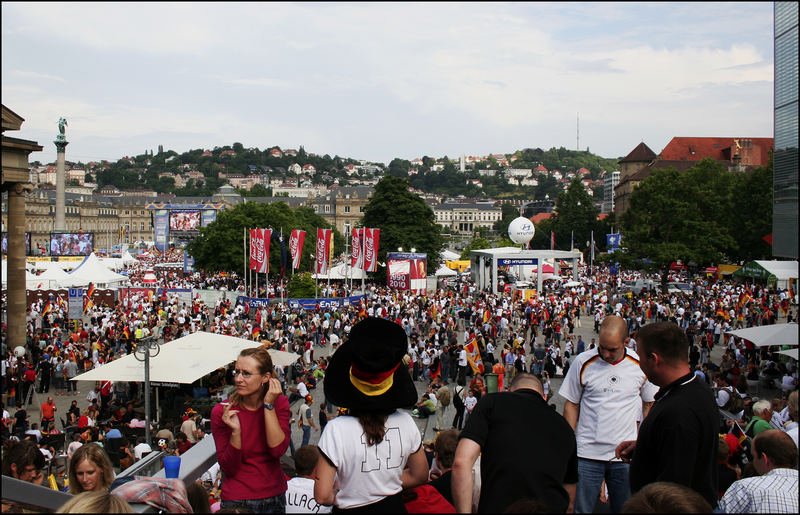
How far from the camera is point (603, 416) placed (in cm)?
420

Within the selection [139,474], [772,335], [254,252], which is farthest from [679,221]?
[139,474]

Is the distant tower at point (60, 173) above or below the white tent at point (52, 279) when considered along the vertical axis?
above

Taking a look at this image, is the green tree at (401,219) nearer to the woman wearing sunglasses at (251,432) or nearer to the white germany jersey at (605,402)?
the white germany jersey at (605,402)

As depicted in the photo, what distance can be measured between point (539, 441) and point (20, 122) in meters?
22.9

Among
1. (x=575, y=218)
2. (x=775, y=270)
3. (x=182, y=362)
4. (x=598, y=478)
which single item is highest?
(x=575, y=218)

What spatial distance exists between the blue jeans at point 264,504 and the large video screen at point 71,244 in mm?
54867

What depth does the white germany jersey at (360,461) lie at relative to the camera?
3.05m

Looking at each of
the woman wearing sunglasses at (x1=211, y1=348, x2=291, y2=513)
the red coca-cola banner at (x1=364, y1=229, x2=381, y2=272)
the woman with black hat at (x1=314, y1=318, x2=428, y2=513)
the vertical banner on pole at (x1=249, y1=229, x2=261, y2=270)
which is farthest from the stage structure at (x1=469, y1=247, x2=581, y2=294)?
the woman with black hat at (x1=314, y1=318, x2=428, y2=513)

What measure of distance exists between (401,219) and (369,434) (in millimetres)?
50620

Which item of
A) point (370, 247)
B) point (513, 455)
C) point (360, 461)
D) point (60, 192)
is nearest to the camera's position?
point (513, 455)

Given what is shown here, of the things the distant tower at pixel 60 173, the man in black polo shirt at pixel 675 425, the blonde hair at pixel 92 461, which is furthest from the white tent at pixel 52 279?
the distant tower at pixel 60 173

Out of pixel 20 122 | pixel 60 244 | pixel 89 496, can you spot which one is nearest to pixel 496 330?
pixel 20 122

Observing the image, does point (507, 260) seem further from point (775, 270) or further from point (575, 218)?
point (575, 218)

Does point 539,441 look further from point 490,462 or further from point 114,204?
point 114,204
